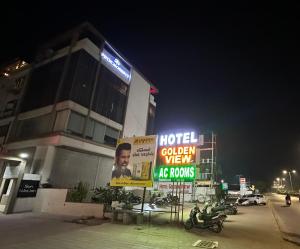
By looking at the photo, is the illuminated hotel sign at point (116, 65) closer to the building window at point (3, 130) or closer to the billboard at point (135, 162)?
the building window at point (3, 130)

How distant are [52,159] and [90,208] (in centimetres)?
1021

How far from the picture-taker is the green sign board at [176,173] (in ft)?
51.8

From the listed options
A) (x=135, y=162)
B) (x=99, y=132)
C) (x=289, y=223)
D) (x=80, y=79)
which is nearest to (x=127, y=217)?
(x=135, y=162)

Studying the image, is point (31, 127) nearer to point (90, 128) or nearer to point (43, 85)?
point (43, 85)

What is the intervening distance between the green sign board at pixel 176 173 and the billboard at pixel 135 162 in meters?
1.36

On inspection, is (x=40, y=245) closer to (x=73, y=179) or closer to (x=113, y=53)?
(x=73, y=179)

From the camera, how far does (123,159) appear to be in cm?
1744

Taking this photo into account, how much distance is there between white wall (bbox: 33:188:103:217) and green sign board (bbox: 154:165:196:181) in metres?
4.84

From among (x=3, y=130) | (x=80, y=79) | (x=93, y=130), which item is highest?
(x=80, y=79)

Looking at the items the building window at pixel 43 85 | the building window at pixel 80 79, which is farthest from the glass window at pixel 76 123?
the building window at pixel 43 85

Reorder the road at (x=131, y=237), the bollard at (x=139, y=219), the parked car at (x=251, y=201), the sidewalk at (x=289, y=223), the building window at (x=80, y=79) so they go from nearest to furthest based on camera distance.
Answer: the road at (x=131, y=237) → the sidewalk at (x=289, y=223) → the bollard at (x=139, y=219) → the building window at (x=80, y=79) → the parked car at (x=251, y=201)

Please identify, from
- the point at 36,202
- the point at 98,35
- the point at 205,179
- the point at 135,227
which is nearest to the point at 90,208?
the point at 135,227

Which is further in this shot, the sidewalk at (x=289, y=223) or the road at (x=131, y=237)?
the sidewalk at (x=289, y=223)

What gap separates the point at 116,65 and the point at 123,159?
2261 cm
